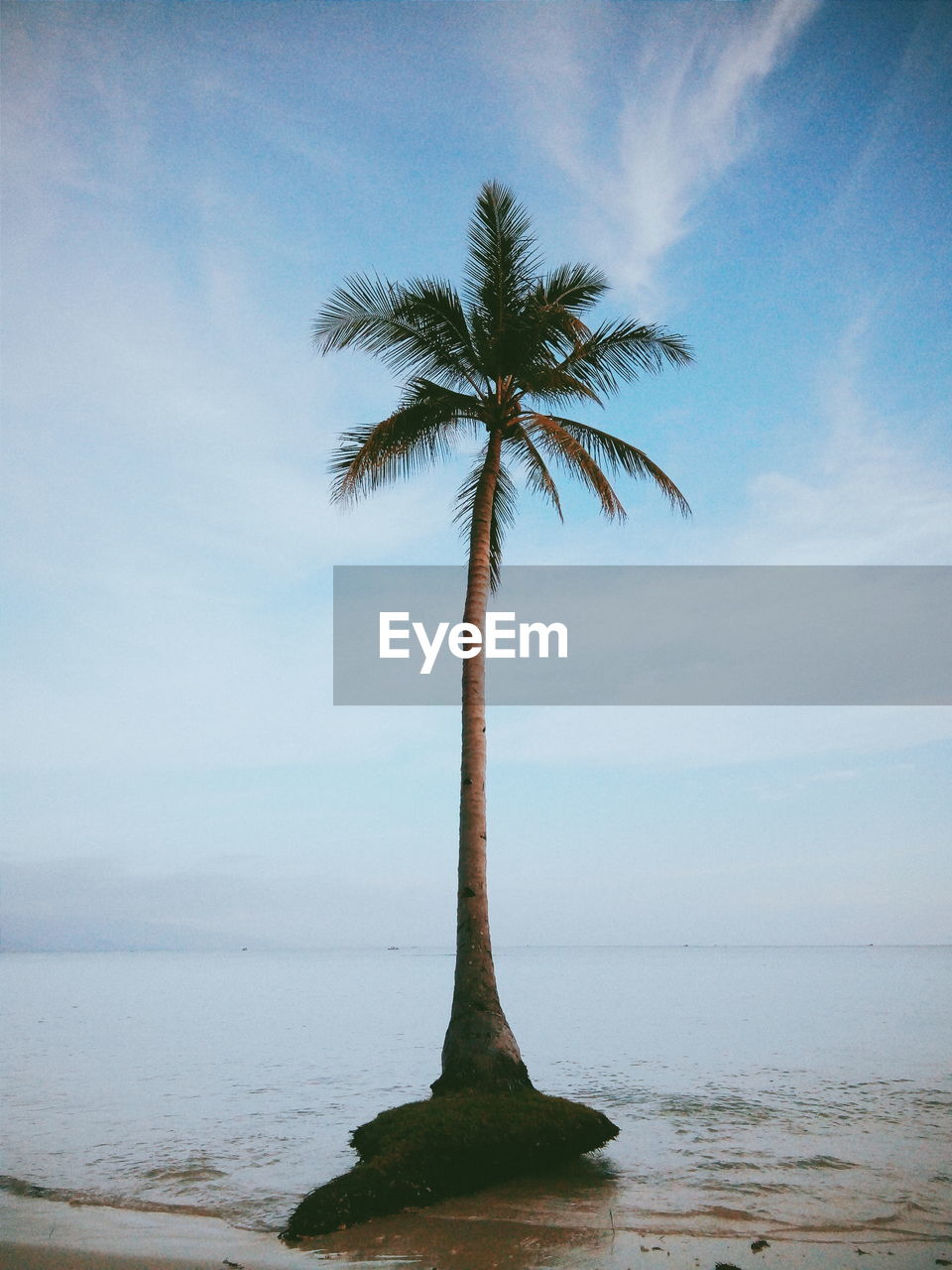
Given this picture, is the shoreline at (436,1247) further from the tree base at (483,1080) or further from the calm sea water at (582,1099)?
the tree base at (483,1080)

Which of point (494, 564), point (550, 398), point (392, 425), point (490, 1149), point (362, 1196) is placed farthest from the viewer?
point (494, 564)

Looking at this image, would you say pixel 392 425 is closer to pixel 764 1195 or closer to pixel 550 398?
pixel 550 398

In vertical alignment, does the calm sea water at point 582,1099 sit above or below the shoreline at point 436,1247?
below

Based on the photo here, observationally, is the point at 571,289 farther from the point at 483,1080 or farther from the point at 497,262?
the point at 483,1080

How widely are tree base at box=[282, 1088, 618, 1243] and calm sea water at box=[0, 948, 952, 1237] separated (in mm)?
330

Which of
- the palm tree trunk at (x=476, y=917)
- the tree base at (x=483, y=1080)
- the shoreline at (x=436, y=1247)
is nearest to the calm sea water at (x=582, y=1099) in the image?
the shoreline at (x=436, y=1247)

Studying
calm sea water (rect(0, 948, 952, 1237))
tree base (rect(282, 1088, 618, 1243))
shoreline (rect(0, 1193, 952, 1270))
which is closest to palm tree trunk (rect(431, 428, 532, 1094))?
tree base (rect(282, 1088, 618, 1243))

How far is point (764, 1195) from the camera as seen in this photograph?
10102 mm

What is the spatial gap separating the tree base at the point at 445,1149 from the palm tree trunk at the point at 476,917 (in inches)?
14.8

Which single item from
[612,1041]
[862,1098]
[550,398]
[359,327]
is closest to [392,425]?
[359,327]

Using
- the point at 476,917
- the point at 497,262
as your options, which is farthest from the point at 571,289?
the point at 476,917

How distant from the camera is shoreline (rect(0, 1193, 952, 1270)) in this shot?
7477mm

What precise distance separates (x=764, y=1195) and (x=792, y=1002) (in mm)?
37168

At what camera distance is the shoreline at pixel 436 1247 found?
7477 millimetres
